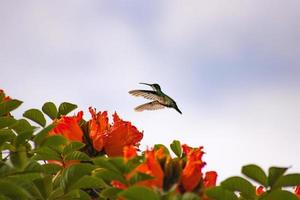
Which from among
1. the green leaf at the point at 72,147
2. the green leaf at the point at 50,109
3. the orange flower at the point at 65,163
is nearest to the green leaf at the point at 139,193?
the green leaf at the point at 72,147

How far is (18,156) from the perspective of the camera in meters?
2.86

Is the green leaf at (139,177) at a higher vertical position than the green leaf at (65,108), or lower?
lower

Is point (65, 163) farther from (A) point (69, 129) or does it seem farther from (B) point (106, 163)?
(B) point (106, 163)

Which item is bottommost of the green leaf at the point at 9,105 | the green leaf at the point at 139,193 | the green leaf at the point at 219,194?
the green leaf at the point at 139,193

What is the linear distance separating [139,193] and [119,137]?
1.86 m

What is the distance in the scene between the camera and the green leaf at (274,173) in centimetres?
276

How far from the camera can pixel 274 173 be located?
2.79 metres

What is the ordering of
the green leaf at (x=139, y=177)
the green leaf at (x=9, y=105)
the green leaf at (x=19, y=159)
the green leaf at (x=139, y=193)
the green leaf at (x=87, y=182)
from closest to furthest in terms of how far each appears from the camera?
1. the green leaf at (x=139, y=193)
2. the green leaf at (x=139, y=177)
3. the green leaf at (x=19, y=159)
4. the green leaf at (x=87, y=182)
5. the green leaf at (x=9, y=105)

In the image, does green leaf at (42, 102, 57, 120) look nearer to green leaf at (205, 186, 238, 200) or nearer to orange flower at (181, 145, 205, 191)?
orange flower at (181, 145, 205, 191)

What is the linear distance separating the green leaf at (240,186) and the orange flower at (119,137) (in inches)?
51.2

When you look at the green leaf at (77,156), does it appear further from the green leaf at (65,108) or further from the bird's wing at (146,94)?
the bird's wing at (146,94)

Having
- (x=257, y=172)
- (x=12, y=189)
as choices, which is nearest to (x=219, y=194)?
(x=257, y=172)

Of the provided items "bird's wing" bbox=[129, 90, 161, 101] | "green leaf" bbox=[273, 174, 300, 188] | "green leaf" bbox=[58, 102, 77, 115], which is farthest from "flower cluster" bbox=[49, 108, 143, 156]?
"bird's wing" bbox=[129, 90, 161, 101]

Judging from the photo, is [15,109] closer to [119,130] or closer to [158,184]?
[119,130]
